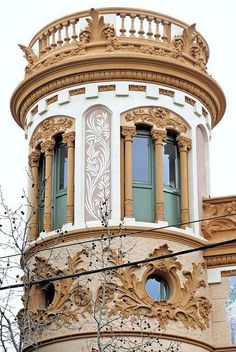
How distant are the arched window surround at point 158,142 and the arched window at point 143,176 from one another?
0.70 feet

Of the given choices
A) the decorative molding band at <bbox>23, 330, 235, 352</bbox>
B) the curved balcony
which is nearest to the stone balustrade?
the curved balcony

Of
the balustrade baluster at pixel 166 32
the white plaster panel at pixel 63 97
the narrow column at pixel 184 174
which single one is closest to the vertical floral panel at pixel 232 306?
the narrow column at pixel 184 174

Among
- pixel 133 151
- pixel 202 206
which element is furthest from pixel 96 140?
pixel 202 206

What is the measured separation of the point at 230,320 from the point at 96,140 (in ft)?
18.1

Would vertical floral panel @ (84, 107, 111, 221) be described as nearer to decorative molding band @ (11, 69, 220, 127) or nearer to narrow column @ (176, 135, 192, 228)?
decorative molding band @ (11, 69, 220, 127)

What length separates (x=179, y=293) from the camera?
75.9 feet

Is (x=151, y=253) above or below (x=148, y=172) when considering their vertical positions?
below

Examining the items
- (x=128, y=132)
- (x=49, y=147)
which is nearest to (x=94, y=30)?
(x=128, y=132)

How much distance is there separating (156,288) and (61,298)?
229 cm

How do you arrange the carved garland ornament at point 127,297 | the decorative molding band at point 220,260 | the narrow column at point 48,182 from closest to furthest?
the carved garland ornament at point 127,297 < the decorative molding band at point 220,260 < the narrow column at point 48,182

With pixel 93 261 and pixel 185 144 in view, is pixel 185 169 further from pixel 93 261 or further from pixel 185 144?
pixel 93 261

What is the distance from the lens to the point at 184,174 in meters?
24.6

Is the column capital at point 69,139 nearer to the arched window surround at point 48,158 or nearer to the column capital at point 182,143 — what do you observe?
the arched window surround at point 48,158

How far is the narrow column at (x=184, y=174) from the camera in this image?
24172mm
